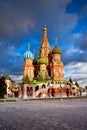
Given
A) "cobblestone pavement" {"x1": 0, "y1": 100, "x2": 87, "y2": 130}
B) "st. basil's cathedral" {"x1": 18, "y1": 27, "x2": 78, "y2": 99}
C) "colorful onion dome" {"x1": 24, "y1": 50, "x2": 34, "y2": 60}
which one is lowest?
"cobblestone pavement" {"x1": 0, "y1": 100, "x2": 87, "y2": 130}

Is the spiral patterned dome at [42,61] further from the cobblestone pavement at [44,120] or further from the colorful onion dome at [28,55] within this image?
the cobblestone pavement at [44,120]

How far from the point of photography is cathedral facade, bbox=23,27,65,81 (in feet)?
301

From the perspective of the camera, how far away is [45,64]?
93.6m

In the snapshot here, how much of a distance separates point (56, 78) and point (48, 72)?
573 cm

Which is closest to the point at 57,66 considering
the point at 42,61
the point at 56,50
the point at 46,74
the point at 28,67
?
the point at 46,74

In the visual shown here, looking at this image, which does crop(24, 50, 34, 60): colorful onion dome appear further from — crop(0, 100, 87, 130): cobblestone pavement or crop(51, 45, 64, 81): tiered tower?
crop(0, 100, 87, 130): cobblestone pavement

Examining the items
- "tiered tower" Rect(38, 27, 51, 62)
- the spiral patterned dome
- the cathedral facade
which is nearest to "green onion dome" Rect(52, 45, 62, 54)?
the cathedral facade

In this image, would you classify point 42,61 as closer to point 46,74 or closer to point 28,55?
point 46,74

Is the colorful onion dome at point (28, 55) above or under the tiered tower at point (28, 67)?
above

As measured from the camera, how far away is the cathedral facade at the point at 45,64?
91.8 metres

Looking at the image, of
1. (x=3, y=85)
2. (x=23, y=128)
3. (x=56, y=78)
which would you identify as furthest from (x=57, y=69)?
(x=23, y=128)

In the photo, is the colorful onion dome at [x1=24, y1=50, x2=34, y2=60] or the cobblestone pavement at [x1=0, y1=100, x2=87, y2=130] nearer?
the cobblestone pavement at [x1=0, y1=100, x2=87, y2=130]

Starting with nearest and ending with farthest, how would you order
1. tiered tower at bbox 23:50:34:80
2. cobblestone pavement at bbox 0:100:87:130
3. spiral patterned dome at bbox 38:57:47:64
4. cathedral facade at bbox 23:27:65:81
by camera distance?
cobblestone pavement at bbox 0:100:87:130 < cathedral facade at bbox 23:27:65:81 < spiral patterned dome at bbox 38:57:47:64 < tiered tower at bbox 23:50:34:80

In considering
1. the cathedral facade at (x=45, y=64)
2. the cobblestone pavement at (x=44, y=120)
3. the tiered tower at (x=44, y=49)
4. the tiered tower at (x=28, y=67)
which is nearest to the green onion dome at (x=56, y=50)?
the cathedral facade at (x=45, y=64)
